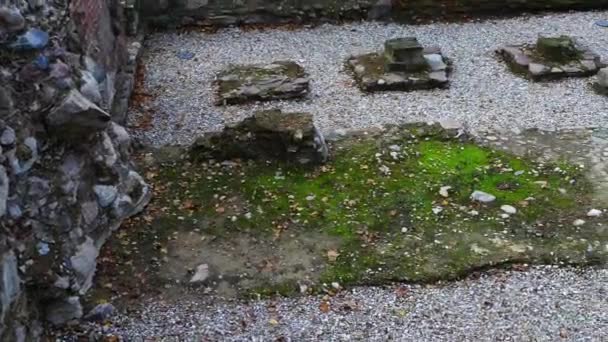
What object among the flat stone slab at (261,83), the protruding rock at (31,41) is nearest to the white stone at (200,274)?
the protruding rock at (31,41)

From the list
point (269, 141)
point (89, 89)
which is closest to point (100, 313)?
point (89, 89)

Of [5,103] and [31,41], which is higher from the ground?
[31,41]

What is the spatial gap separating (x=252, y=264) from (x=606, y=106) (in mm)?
4171

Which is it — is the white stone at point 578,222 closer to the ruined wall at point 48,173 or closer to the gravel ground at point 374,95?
the gravel ground at point 374,95

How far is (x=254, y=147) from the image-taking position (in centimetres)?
660

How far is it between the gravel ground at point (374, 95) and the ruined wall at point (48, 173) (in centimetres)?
177

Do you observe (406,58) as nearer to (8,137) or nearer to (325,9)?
(325,9)

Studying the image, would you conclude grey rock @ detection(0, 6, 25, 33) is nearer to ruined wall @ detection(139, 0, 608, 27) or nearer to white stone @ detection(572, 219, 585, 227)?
white stone @ detection(572, 219, 585, 227)

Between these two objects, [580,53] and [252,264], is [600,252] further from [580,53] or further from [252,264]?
[580,53]

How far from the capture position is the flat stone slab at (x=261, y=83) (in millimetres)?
7895

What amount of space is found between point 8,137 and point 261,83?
396 cm

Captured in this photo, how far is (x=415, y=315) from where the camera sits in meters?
4.90

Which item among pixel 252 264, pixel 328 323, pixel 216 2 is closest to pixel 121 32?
pixel 216 2

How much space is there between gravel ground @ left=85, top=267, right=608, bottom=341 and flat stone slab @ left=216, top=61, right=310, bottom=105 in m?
3.24
